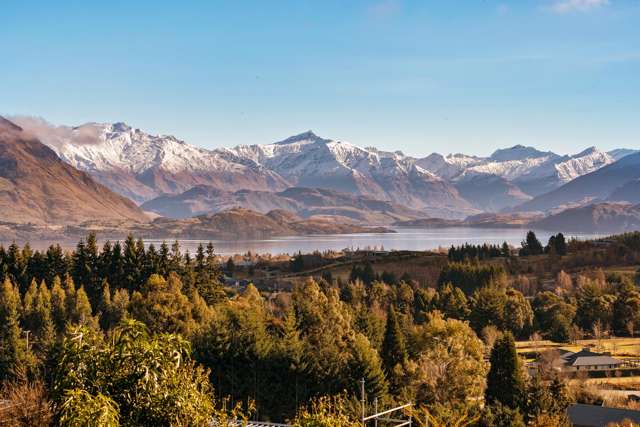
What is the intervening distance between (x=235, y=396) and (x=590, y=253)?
11810 centimetres

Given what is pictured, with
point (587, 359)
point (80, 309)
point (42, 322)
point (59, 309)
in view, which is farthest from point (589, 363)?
point (42, 322)

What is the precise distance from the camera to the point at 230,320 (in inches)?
2095

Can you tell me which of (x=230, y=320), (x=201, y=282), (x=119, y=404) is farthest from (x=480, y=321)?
(x=119, y=404)

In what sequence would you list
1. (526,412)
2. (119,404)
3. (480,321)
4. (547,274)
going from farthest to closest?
(547,274) < (480,321) < (526,412) < (119,404)

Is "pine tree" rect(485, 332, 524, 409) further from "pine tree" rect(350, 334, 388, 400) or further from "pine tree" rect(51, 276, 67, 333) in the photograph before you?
"pine tree" rect(51, 276, 67, 333)

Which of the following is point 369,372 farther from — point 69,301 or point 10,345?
point 69,301

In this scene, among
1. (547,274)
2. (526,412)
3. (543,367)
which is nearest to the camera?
(526,412)

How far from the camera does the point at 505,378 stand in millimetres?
43969

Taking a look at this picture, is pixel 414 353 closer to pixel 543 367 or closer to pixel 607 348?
pixel 543 367

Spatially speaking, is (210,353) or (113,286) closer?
(210,353)

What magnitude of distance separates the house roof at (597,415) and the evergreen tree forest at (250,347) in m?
0.89

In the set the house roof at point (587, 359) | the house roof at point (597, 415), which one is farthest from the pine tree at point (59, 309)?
the house roof at point (587, 359)

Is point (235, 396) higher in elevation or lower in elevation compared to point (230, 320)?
lower

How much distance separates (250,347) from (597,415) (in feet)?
65.8
